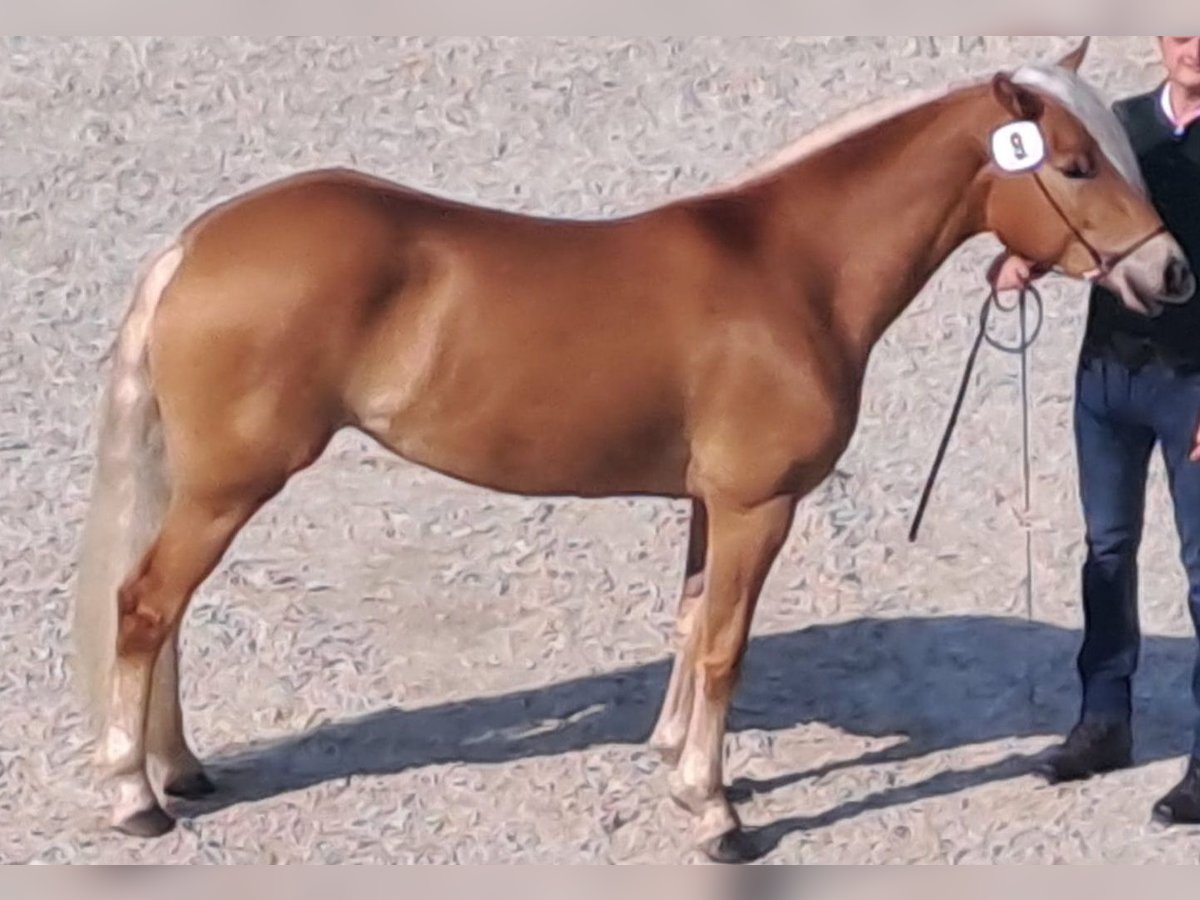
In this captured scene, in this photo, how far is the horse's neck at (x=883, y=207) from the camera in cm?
263

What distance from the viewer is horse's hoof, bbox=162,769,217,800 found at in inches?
113

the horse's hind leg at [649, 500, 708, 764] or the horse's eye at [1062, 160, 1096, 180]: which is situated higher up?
the horse's eye at [1062, 160, 1096, 180]

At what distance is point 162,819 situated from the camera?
2793 mm

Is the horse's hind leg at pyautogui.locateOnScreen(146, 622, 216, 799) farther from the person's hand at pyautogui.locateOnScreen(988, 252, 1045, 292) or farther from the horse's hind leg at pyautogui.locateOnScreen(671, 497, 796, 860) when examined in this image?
the person's hand at pyautogui.locateOnScreen(988, 252, 1045, 292)

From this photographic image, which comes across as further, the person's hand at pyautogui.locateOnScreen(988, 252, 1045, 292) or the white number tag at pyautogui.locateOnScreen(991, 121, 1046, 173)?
the person's hand at pyautogui.locateOnScreen(988, 252, 1045, 292)

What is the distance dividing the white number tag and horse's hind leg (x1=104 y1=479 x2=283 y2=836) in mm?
1097

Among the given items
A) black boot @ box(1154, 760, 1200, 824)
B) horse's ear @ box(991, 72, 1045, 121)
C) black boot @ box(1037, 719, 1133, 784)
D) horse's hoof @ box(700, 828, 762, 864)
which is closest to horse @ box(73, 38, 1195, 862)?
horse's ear @ box(991, 72, 1045, 121)

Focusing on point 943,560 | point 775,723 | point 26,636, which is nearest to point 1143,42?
point 943,560

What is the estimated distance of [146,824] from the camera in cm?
278

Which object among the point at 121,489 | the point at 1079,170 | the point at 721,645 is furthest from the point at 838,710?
the point at 121,489

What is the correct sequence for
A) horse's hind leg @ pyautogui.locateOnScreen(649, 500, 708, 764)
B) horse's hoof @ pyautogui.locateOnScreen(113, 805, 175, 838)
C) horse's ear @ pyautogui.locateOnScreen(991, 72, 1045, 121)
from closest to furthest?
horse's ear @ pyautogui.locateOnScreen(991, 72, 1045, 121), horse's hoof @ pyautogui.locateOnScreen(113, 805, 175, 838), horse's hind leg @ pyautogui.locateOnScreen(649, 500, 708, 764)

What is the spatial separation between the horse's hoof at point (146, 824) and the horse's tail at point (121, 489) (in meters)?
0.15

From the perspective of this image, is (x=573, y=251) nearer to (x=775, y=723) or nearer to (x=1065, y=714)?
(x=775, y=723)

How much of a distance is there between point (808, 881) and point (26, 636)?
1.40m
